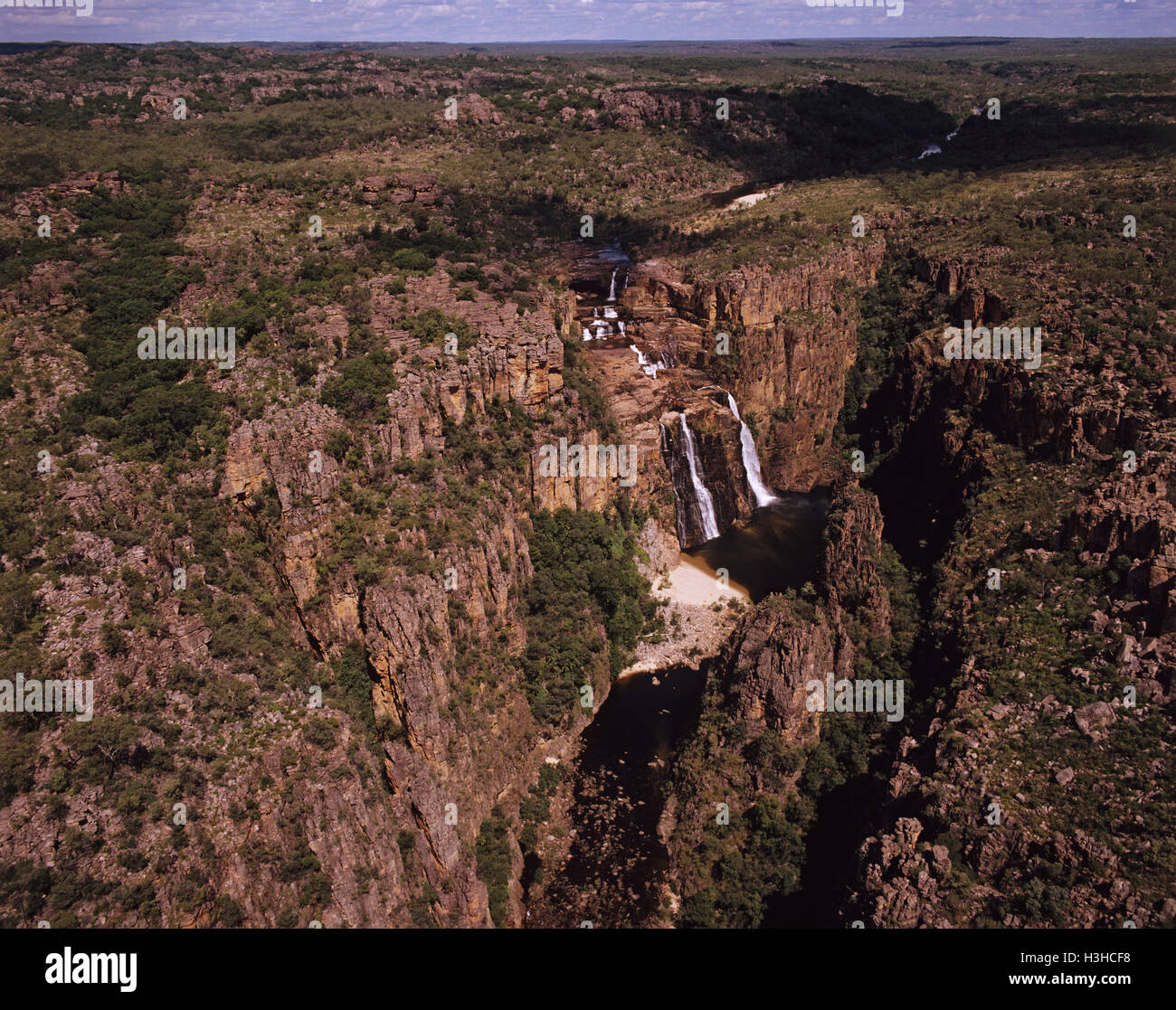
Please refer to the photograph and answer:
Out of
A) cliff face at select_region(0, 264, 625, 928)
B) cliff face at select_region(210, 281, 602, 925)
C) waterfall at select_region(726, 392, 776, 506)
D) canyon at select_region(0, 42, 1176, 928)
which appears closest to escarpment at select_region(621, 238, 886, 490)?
canyon at select_region(0, 42, 1176, 928)

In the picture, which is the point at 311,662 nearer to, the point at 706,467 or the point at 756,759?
the point at 756,759

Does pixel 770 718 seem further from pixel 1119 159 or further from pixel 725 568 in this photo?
pixel 1119 159

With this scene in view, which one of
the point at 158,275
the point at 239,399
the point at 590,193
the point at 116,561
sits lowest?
the point at 116,561

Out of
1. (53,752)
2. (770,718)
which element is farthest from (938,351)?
(53,752)

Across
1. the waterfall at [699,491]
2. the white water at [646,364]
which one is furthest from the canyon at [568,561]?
the white water at [646,364]

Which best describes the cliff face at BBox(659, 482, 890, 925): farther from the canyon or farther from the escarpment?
the escarpment

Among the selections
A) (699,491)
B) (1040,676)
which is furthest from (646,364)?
(1040,676)
